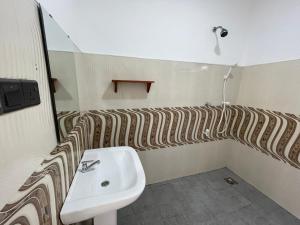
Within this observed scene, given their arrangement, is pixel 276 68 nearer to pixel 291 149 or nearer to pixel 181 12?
pixel 291 149

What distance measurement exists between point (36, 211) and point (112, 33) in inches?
55.2

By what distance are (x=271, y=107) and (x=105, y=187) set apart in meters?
1.98

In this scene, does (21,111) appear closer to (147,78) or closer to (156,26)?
(147,78)

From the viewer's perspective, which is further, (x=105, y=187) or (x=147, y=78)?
(x=147, y=78)

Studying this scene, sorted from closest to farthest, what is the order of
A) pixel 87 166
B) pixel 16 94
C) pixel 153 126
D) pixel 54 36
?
pixel 16 94 → pixel 54 36 → pixel 87 166 → pixel 153 126

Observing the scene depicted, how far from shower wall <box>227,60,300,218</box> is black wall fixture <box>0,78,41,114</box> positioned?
2150 mm

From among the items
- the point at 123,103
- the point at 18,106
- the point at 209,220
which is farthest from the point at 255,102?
the point at 18,106

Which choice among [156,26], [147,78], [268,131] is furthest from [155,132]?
[268,131]

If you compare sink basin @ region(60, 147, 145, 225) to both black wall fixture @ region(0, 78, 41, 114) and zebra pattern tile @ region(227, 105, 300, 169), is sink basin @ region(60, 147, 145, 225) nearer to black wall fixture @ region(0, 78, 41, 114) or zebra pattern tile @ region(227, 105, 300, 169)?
black wall fixture @ region(0, 78, 41, 114)

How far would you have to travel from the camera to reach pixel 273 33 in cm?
164

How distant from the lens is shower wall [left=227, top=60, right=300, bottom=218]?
1.48m

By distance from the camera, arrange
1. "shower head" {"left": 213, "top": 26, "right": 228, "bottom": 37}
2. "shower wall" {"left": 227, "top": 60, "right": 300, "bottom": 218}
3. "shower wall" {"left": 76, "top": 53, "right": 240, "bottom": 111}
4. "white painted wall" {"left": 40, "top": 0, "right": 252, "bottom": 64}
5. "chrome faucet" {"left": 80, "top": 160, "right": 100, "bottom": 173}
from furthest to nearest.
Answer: "shower head" {"left": 213, "top": 26, "right": 228, "bottom": 37} < "shower wall" {"left": 227, "top": 60, "right": 300, "bottom": 218} < "shower wall" {"left": 76, "top": 53, "right": 240, "bottom": 111} < "white painted wall" {"left": 40, "top": 0, "right": 252, "bottom": 64} < "chrome faucet" {"left": 80, "top": 160, "right": 100, "bottom": 173}

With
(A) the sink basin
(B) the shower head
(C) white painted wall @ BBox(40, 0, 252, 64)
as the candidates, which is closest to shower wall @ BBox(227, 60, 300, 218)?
Result: (C) white painted wall @ BBox(40, 0, 252, 64)

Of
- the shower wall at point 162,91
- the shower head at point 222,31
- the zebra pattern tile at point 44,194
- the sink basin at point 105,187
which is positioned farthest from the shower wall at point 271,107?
the zebra pattern tile at point 44,194
